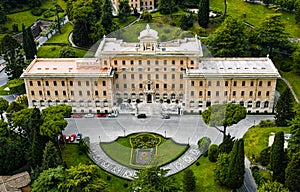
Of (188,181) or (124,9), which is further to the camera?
(124,9)

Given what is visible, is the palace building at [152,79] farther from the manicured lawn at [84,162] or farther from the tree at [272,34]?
the manicured lawn at [84,162]

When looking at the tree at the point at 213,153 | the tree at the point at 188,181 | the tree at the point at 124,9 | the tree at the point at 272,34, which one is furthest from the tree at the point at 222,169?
the tree at the point at 124,9

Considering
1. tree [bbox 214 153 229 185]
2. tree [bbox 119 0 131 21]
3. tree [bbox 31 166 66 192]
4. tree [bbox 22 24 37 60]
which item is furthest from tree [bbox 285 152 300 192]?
tree [bbox 119 0 131 21]

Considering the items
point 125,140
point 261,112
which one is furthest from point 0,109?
point 261,112

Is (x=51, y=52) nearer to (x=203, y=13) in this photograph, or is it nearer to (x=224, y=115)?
(x=203, y=13)

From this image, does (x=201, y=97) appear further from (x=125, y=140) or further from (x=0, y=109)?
(x=0, y=109)

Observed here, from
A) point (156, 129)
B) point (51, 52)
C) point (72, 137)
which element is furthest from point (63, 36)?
point (156, 129)
